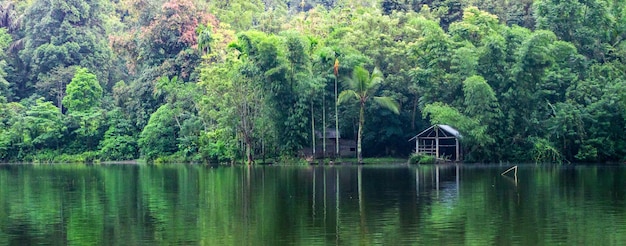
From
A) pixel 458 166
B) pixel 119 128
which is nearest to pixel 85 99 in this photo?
pixel 119 128

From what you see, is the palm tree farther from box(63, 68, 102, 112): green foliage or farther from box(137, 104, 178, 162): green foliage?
box(63, 68, 102, 112): green foliage

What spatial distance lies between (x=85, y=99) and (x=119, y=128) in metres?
4.83

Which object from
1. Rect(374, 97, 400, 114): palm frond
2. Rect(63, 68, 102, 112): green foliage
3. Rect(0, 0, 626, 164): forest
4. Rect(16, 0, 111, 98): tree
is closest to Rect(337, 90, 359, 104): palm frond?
Rect(0, 0, 626, 164): forest

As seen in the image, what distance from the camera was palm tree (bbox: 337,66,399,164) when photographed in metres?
51.7

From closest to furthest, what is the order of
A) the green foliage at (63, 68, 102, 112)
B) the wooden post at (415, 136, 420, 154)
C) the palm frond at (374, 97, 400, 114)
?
the palm frond at (374, 97, 400, 114), the wooden post at (415, 136, 420, 154), the green foliage at (63, 68, 102, 112)

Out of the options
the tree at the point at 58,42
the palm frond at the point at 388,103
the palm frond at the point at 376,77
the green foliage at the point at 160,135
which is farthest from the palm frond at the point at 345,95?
the tree at the point at 58,42

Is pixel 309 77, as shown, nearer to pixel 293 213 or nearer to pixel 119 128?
pixel 119 128

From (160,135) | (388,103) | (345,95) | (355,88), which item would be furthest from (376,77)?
(160,135)

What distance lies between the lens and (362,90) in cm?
5191

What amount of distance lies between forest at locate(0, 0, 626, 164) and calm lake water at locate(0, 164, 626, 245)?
11729 millimetres

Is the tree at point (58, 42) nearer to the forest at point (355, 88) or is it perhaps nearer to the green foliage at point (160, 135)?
the forest at point (355, 88)

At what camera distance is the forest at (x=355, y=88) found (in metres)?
49.6

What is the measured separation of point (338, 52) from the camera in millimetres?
53062

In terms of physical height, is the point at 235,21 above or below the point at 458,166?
above
